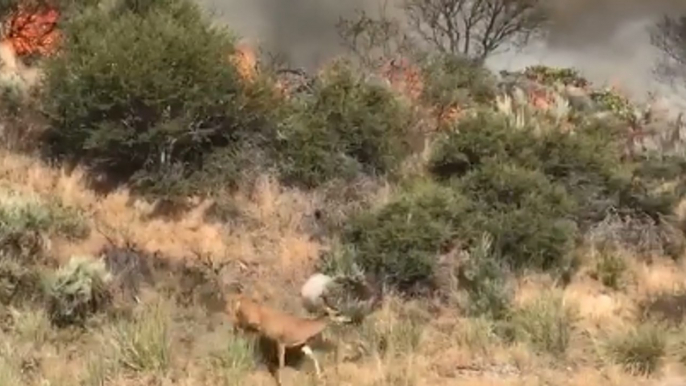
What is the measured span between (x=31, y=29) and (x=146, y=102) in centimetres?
703

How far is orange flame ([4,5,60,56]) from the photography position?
813 inches

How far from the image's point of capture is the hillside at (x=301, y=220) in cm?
1078

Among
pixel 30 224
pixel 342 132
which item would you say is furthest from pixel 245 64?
pixel 30 224

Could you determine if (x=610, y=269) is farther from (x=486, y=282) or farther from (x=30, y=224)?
(x=30, y=224)

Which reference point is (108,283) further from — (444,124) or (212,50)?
(444,124)

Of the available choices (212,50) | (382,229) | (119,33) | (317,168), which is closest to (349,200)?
(317,168)

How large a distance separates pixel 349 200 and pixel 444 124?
4.00 metres

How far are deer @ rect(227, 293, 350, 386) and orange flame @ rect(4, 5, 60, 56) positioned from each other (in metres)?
11.5

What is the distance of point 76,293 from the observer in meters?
11.1

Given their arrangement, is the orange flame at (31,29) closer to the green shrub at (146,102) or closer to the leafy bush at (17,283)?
the green shrub at (146,102)

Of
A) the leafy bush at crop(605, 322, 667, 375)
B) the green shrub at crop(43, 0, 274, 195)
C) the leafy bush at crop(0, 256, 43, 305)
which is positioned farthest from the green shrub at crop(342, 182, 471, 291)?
the leafy bush at crop(0, 256, 43, 305)

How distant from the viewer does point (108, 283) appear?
1162cm

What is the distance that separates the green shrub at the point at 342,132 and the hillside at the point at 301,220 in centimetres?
4

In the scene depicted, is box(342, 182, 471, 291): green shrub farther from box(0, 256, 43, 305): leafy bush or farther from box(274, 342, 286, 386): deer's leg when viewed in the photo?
box(0, 256, 43, 305): leafy bush
